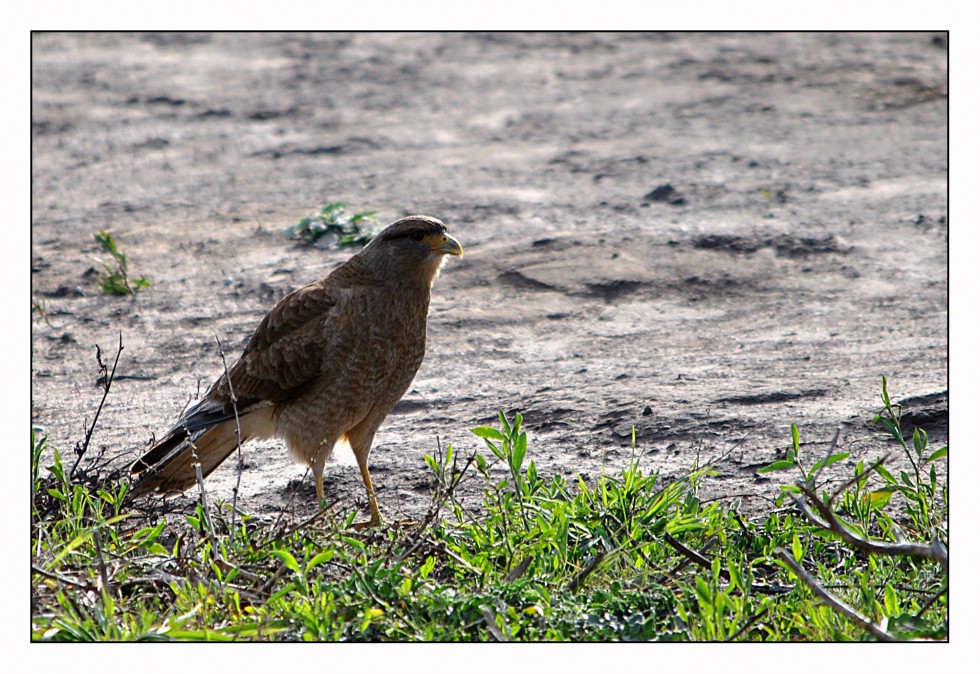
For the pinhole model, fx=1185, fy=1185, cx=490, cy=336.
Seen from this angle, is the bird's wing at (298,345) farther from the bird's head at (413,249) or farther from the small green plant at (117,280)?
the small green plant at (117,280)

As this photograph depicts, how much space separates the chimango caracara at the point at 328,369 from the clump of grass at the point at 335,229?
301cm

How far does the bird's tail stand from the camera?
5.11 metres

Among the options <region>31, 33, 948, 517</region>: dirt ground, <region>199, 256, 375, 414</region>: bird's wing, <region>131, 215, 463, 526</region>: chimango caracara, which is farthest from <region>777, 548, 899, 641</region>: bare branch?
<region>199, 256, 375, 414</region>: bird's wing

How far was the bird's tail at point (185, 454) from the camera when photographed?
16.8 ft

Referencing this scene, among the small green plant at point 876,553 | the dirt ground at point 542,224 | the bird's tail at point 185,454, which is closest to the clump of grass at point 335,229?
the dirt ground at point 542,224

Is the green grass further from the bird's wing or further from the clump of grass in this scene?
the clump of grass

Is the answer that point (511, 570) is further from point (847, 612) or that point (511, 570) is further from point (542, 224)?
point (542, 224)

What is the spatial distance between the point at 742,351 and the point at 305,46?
9021 mm

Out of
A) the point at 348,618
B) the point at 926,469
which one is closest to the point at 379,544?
the point at 348,618

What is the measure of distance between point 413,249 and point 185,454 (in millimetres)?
1374

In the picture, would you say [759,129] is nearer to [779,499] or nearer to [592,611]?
[779,499]

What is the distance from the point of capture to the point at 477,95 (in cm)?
1233

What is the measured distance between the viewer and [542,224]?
8.85 meters

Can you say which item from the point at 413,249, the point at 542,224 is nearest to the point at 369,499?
the point at 413,249
